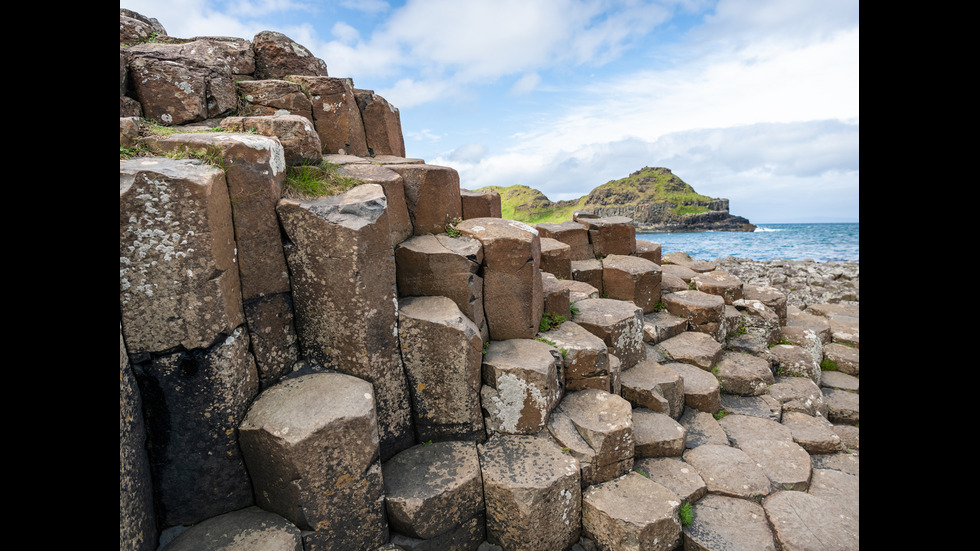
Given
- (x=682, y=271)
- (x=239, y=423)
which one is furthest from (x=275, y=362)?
(x=682, y=271)

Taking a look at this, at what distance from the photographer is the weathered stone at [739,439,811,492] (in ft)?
19.2

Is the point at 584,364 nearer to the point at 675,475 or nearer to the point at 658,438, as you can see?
the point at 658,438

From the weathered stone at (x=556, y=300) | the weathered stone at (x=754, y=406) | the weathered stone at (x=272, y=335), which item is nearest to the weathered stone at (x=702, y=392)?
the weathered stone at (x=754, y=406)

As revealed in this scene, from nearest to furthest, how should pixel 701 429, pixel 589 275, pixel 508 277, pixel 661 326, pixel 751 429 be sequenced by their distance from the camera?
1. pixel 508 277
2. pixel 701 429
3. pixel 751 429
4. pixel 661 326
5. pixel 589 275

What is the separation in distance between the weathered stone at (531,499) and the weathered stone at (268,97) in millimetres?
4964

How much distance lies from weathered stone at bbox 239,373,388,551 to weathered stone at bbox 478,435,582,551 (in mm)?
1166

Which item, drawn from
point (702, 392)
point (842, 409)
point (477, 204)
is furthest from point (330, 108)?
point (842, 409)

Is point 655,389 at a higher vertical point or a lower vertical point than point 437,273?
lower

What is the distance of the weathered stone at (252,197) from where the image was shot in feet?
13.3

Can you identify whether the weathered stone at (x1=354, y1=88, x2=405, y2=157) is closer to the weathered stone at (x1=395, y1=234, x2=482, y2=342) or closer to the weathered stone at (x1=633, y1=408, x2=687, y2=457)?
the weathered stone at (x1=395, y1=234, x2=482, y2=342)

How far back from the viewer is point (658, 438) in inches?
238

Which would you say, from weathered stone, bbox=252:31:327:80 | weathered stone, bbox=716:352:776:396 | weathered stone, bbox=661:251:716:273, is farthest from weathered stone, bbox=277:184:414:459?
weathered stone, bbox=661:251:716:273

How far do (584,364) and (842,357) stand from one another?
7416 mm
